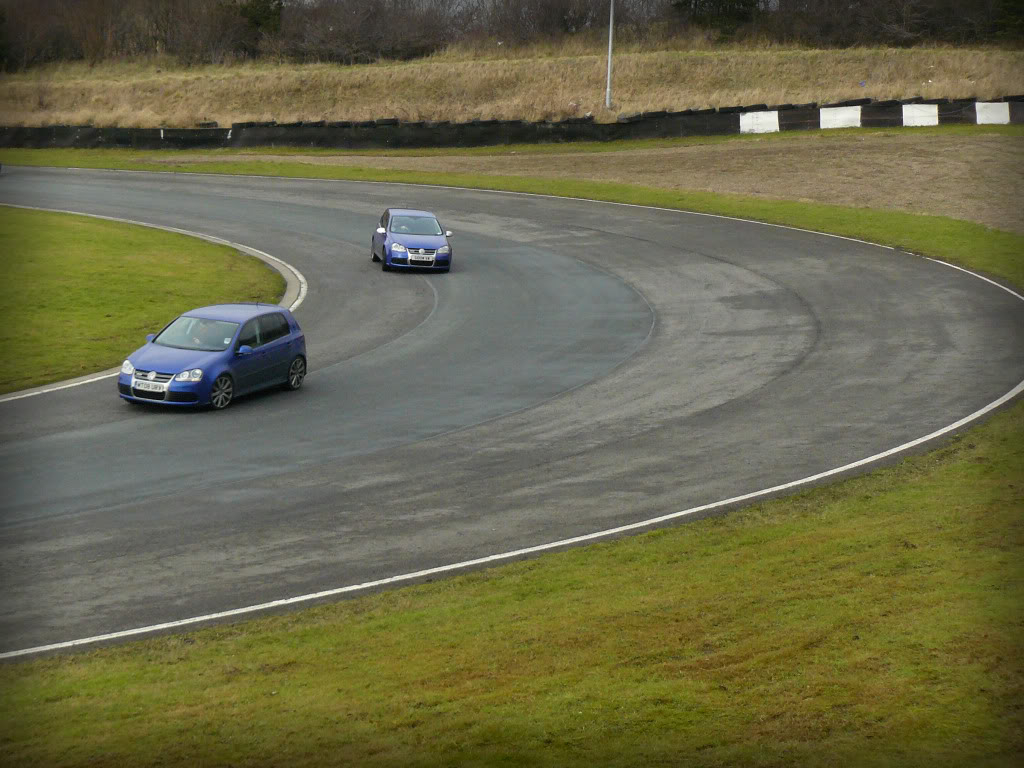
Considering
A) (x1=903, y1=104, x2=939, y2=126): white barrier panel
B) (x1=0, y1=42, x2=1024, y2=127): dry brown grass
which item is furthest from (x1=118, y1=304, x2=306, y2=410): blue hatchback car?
(x1=903, y1=104, x2=939, y2=126): white barrier panel

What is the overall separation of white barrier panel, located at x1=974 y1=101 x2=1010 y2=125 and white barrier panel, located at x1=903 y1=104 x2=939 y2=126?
1.93m

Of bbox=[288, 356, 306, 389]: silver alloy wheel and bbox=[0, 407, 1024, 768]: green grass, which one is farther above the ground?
bbox=[288, 356, 306, 389]: silver alloy wheel

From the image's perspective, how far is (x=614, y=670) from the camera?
9867 millimetres

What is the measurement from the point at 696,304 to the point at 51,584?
849 inches

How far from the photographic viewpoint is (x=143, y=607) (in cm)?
1220

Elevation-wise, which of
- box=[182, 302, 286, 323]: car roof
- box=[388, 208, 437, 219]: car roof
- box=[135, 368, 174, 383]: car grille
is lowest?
box=[135, 368, 174, 383]: car grille

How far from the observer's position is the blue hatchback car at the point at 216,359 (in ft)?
68.5

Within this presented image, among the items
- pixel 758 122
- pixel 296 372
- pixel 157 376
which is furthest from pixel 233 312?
pixel 758 122

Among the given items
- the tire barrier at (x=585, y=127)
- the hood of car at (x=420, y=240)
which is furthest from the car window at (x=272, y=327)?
the tire barrier at (x=585, y=127)

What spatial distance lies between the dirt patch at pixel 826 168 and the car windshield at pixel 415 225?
1734cm

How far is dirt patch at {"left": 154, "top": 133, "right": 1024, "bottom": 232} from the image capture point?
153ft

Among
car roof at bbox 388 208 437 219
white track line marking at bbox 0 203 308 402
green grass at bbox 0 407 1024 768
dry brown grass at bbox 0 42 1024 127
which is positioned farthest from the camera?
dry brown grass at bbox 0 42 1024 127

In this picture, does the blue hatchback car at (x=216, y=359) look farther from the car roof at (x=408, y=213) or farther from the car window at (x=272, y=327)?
the car roof at (x=408, y=213)

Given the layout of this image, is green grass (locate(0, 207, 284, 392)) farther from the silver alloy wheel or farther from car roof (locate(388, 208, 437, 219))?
car roof (locate(388, 208, 437, 219))
